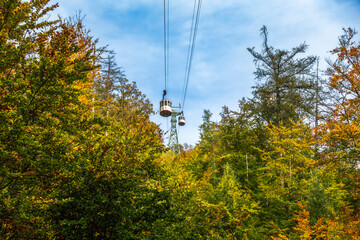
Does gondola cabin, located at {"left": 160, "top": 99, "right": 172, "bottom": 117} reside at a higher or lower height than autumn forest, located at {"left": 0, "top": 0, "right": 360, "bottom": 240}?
higher

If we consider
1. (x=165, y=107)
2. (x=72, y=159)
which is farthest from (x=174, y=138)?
(x=72, y=159)

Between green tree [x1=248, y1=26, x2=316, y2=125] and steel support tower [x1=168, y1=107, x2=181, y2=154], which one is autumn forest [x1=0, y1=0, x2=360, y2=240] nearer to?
green tree [x1=248, y1=26, x2=316, y2=125]

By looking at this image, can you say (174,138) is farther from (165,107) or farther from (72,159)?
(72,159)

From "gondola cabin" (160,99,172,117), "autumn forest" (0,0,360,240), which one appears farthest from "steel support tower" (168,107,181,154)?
"autumn forest" (0,0,360,240)

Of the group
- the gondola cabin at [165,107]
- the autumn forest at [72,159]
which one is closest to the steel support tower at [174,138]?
the gondola cabin at [165,107]

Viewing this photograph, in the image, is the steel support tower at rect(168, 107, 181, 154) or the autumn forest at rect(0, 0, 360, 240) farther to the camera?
the steel support tower at rect(168, 107, 181, 154)

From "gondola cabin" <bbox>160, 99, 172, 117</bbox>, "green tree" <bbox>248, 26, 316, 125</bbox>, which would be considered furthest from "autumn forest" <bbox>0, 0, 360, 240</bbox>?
"gondola cabin" <bbox>160, 99, 172, 117</bbox>

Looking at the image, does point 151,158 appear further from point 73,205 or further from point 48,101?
point 48,101

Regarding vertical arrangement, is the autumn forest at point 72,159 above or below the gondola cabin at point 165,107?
below

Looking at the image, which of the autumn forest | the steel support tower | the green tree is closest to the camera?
the autumn forest

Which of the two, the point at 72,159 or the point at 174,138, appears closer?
the point at 72,159

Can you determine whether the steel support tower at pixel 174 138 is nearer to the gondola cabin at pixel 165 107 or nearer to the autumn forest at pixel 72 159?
the gondola cabin at pixel 165 107

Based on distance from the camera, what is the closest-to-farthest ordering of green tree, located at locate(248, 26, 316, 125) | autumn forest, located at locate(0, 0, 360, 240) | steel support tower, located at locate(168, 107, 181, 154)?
1. autumn forest, located at locate(0, 0, 360, 240)
2. green tree, located at locate(248, 26, 316, 125)
3. steel support tower, located at locate(168, 107, 181, 154)

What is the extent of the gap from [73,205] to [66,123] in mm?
1943
